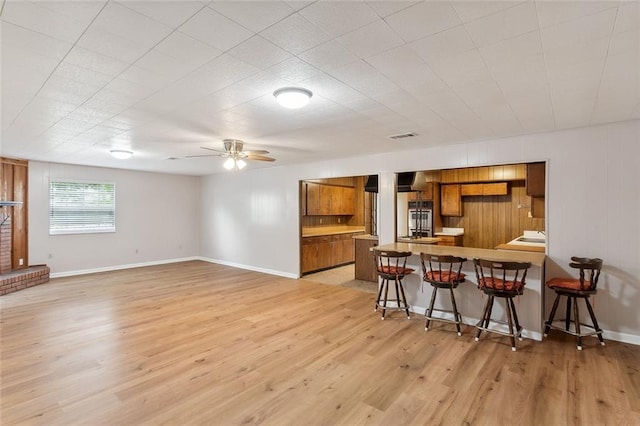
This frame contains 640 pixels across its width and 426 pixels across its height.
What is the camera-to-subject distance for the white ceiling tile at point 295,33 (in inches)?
66.7

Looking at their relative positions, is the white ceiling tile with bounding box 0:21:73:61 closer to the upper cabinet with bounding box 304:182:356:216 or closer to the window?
the upper cabinet with bounding box 304:182:356:216

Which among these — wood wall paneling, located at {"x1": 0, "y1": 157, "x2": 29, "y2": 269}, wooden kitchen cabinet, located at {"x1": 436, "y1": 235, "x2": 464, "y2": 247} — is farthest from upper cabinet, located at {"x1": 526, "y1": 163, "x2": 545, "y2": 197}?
wood wall paneling, located at {"x1": 0, "y1": 157, "x2": 29, "y2": 269}

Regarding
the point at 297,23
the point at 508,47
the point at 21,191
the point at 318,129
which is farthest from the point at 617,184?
the point at 21,191

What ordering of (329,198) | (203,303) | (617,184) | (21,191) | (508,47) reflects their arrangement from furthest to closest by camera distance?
(329,198)
(21,191)
(203,303)
(617,184)
(508,47)

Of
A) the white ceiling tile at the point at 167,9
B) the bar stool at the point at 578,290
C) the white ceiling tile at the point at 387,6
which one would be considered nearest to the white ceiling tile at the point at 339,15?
the white ceiling tile at the point at 387,6

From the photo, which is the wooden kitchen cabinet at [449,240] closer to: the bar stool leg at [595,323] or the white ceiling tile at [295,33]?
the bar stool leg at [595,323]

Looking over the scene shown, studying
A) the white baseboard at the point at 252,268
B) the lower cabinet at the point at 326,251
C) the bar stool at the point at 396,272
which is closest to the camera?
the bar stool at the point at 396,272

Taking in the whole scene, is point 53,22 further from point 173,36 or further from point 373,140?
point 373,140

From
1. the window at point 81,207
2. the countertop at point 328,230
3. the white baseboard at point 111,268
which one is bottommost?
the white baseboard at point 111,268

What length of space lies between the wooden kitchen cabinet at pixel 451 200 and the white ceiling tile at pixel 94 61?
23.7 feet

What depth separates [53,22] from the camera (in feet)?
5.53

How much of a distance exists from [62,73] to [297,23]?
1.90 meters

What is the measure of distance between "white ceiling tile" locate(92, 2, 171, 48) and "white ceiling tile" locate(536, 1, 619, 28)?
198 cm

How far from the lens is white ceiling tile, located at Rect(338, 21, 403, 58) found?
1757 mm
